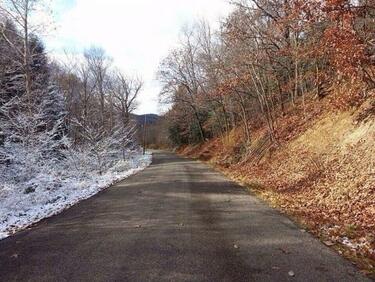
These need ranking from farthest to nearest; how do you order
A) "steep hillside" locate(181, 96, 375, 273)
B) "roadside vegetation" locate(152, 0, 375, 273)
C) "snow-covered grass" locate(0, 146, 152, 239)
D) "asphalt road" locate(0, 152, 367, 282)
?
"snow-covered grass" locate(0, 146, 152, 239) < "roadside vegetation" locate(152, 0, 375, 273) < "steep hillside" locate(181, 96, 375, 273) < "asphalt road" locate(0, 152, 367, 282)

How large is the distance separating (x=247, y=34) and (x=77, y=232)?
1689 centimetres

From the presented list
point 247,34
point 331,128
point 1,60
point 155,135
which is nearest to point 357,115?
point 331,128

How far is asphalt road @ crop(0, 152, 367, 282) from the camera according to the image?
224 inches

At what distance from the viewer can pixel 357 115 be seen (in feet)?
47.0

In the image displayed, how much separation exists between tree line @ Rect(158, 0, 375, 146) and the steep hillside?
1.32 m

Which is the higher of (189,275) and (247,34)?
(247,34)

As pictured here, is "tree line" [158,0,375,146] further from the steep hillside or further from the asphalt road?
the asphalt road

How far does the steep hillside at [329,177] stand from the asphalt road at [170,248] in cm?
57

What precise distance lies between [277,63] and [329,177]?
53.3 ft

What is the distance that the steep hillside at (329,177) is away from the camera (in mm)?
7754

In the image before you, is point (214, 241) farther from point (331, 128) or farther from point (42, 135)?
point (42, 135)

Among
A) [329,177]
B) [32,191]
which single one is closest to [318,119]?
[329,177]

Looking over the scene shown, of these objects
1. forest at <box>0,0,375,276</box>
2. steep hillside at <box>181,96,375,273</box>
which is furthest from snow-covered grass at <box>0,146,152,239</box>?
steep hillside at <box>181,96,375,273</box>

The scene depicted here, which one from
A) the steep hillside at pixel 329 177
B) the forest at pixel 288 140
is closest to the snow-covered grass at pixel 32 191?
the forest at pixel 288 140
